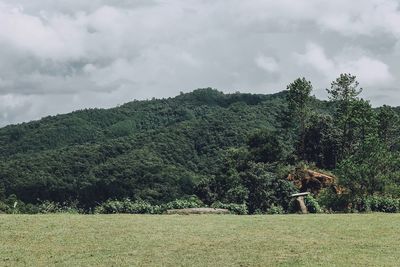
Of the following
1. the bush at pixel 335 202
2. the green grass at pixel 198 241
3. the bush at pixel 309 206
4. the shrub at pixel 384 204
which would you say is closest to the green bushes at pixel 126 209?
the green grass at pixel 198 241

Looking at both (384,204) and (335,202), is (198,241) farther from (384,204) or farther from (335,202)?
(335,202)

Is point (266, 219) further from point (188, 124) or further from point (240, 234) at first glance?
point (188, 124)

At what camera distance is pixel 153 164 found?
95.0 metres

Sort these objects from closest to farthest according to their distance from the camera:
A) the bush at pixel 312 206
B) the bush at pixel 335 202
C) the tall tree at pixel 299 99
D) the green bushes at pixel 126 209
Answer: the green bushes at pixel 126 209 < the bush at pixel 312 206 < the bush at pixel 335 202 < the tall tree at pixel 299 99

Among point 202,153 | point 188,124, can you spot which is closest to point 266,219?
point 202,153

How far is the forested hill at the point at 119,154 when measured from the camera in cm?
8919

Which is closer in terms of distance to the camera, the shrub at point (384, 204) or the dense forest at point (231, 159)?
the shrub at point (384, 204)

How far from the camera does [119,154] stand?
110m

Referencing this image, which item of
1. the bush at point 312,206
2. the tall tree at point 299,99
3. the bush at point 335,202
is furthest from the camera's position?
the tall tree at point 299,99

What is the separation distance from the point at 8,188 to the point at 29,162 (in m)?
12.8

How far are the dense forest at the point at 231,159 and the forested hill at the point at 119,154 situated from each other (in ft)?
0.75

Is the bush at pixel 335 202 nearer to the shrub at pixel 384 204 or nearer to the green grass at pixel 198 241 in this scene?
the shrub at pixel 384 204

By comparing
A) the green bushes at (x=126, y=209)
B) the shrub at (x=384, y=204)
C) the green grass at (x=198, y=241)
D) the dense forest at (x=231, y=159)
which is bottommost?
the green grass at (x=198, y=241)

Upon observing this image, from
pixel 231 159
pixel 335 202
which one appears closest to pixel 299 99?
pixel 231 159
